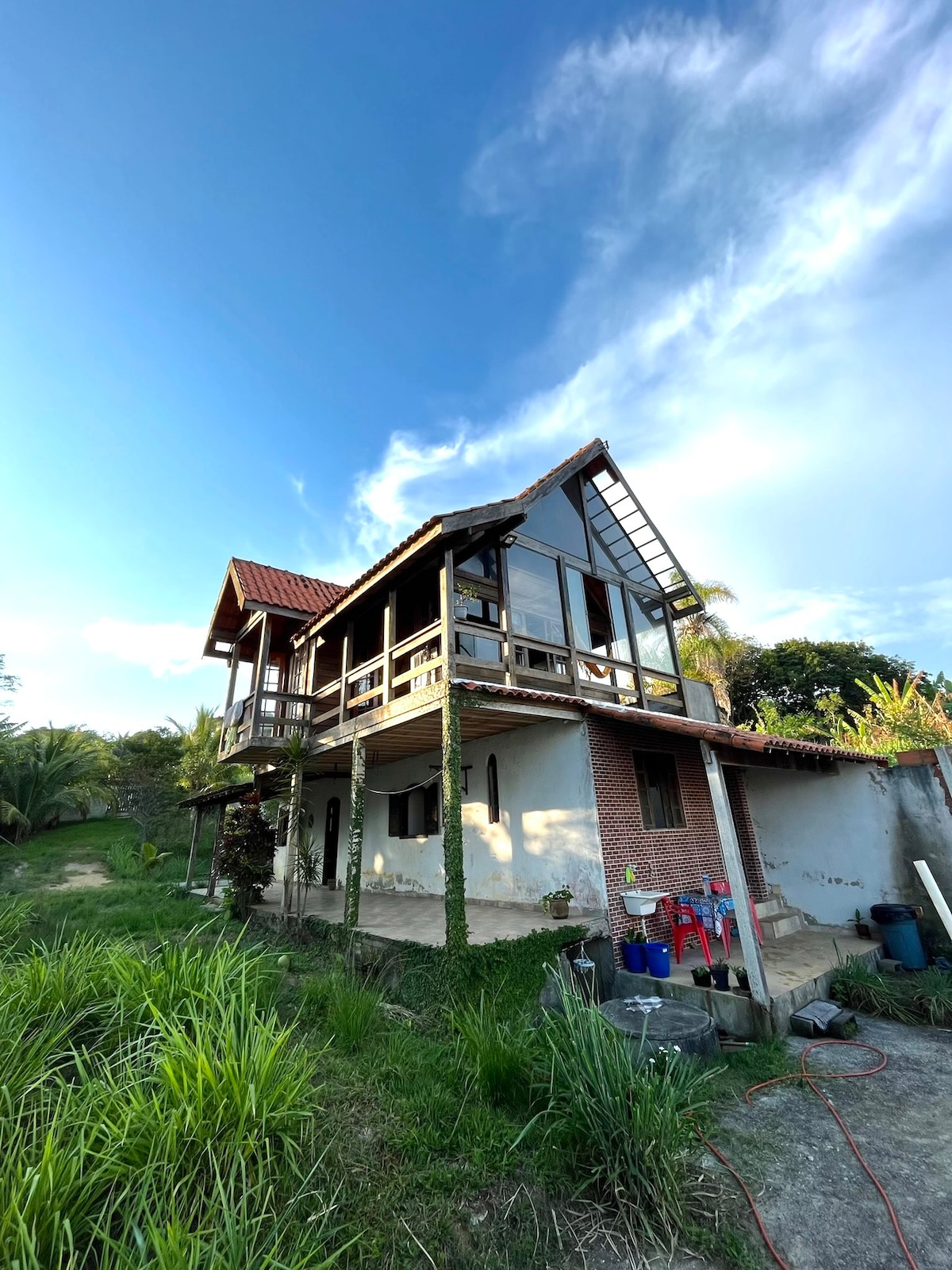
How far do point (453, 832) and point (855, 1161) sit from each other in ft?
14.7

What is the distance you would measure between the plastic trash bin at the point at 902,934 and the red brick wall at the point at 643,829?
2330mm

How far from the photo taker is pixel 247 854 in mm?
11297

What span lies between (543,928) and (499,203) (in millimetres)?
12819

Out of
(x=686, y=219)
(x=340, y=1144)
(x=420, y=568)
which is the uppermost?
(x=686, y=219)

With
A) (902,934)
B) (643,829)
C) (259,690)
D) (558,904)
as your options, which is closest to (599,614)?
(643,829)

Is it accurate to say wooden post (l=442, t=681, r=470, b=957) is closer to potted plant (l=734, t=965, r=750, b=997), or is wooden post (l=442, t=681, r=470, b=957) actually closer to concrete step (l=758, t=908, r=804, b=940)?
potted plant (l=734, t=965, r=750, b=997)

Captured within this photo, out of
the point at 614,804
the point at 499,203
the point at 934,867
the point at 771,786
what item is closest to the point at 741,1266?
the point at 614,804

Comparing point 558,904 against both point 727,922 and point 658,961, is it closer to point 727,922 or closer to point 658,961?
point 658,961

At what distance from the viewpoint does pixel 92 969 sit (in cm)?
A: 455

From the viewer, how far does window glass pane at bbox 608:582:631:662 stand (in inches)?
442

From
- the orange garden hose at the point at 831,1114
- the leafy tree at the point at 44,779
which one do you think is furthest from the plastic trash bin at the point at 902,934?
the leafy tree at the point at 44,779

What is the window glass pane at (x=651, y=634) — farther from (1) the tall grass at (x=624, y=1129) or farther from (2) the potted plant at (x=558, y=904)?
(1) the tall grass at (x=624, y=1129)

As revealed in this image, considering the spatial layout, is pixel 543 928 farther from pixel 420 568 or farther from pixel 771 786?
pixel 771 786

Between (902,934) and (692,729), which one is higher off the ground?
(692,729)
